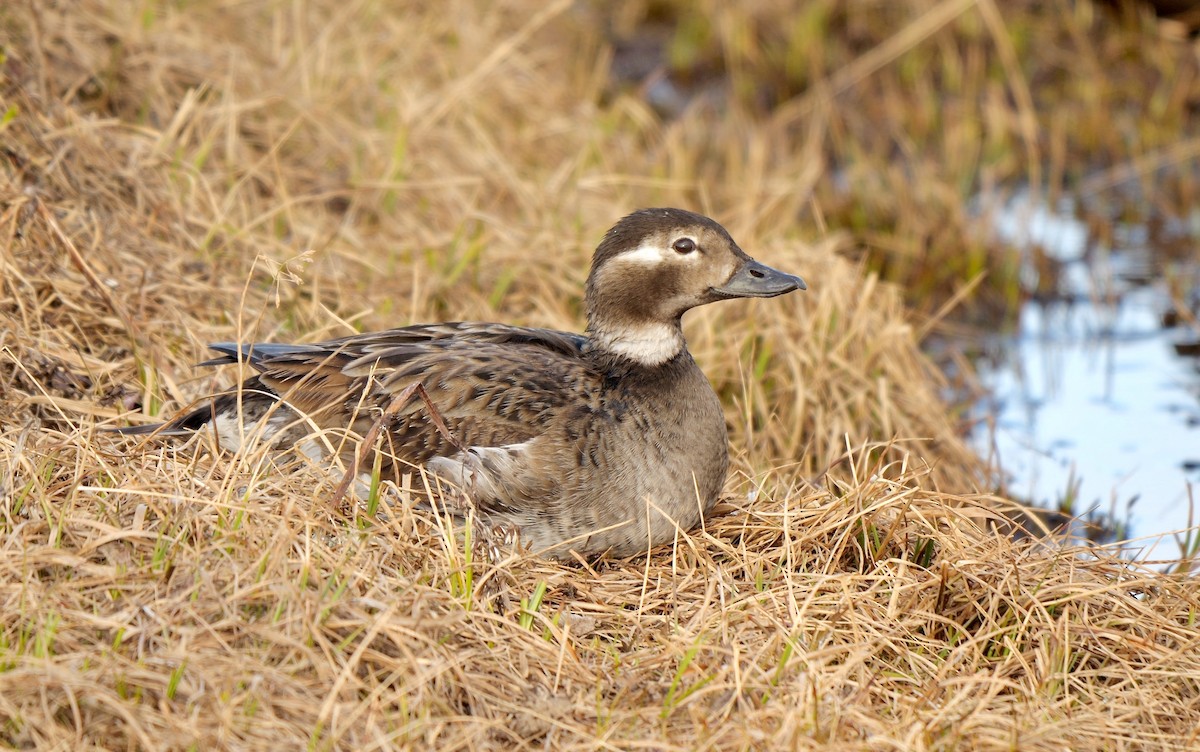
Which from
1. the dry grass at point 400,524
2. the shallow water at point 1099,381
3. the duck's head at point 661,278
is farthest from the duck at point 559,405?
the shallow water at point 1099,381

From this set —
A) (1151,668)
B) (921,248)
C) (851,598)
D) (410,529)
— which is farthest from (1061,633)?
(921,248)

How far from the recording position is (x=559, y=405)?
4.36m

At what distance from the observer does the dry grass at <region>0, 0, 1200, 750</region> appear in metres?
3.31

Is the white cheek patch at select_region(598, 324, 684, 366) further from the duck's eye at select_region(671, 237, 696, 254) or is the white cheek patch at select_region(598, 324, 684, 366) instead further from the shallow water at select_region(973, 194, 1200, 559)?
the shallow water at select_region(973, 194, 1200, 559)

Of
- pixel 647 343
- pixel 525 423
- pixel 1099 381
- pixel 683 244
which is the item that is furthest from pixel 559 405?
pixel 1099 381

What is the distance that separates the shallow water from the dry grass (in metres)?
0.49

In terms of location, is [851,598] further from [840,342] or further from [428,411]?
[840,342]

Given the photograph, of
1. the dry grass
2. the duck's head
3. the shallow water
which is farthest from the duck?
the shallow water

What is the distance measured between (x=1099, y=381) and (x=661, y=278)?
3.03 meters

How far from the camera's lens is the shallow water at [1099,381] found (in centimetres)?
563

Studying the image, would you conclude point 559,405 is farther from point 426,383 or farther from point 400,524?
point 400,524

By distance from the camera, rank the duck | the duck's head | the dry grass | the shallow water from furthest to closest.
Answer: the shallow water, the duck's head, the duck, the dry grass

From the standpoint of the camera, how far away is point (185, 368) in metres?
4.95

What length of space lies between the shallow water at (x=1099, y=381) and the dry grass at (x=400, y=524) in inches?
19.3
